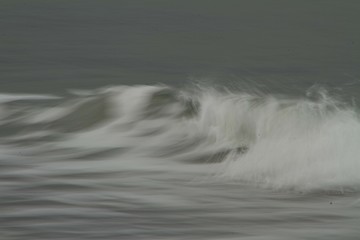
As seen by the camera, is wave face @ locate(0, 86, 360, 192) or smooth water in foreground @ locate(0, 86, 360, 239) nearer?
smooth water in foreground @ locate(0, 86, 360, 239)

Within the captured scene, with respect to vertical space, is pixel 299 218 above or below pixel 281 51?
below

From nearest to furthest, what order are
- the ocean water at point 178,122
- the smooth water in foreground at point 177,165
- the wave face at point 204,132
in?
the smooth water in foreground at point 177,165, the ocean water at point 178,122, the wave face at point 204,132

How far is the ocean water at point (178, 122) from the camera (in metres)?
2.96

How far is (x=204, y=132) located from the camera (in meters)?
4.18

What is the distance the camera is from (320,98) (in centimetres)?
468

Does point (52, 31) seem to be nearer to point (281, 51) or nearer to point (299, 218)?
point (281, 51)

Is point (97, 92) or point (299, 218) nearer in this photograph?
point (299, 218)

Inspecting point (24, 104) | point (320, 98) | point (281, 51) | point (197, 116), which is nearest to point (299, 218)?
point (197, 116)

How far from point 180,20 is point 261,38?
0.73 m

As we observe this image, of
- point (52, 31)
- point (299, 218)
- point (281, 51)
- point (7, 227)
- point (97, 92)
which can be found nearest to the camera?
point (7, 227)

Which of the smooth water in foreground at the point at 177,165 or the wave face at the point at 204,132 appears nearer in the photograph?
the smooth water in foreground at the point at 177,165

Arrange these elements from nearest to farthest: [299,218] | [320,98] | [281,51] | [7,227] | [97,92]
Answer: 1. [7,227]
2. [299,218]
3. [320,98]
4. [97,92]
5. [281,51]

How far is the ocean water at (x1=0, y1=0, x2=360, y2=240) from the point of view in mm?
2957

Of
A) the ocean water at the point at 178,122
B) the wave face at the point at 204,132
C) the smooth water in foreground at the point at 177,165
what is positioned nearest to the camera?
the smooth water in foreground at the point at 177,165
